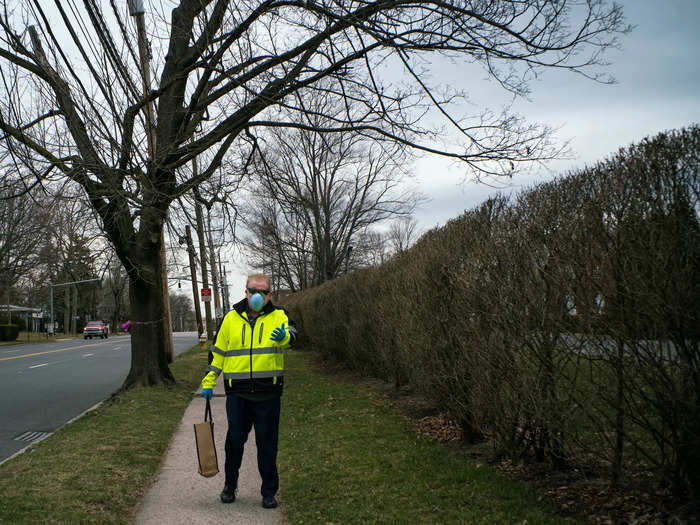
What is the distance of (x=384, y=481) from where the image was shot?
5.48 meters

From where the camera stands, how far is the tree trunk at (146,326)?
12.5m

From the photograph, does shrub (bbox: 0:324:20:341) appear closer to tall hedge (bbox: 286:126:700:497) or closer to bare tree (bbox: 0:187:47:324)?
bare tree (bbox: 0:187:47:324)

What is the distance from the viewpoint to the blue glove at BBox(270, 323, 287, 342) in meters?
4.76

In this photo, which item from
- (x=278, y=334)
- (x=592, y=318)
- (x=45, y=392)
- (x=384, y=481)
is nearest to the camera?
(x=592, y=318)

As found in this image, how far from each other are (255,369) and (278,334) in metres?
0.37

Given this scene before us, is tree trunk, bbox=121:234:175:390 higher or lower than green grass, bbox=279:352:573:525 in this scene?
higher

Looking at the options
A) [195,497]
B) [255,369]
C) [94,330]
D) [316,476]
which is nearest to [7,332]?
[94,330]

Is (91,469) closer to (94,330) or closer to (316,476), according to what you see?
(316,476)

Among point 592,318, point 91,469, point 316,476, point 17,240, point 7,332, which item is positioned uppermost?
point 17,240

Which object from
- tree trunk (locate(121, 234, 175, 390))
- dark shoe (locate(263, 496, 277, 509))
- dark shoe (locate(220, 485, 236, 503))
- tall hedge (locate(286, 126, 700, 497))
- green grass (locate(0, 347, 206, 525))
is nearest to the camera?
tall hedge (locate(286, 126, 700, 497))

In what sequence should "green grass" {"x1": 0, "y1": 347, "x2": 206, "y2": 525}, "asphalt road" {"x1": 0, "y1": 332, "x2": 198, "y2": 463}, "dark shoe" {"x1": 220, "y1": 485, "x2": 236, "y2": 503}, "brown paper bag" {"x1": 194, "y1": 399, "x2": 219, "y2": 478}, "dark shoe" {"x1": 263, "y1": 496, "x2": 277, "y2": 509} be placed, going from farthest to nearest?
"asphalt road" {"x1": 0, "y1": 332, "x2": 198, "y2": 463} < "dark shoe" {"x1": 220, "y1": 485, "x2": 236, "y2": 503} < "dark shoe" {"x1": 263, "y1": 496, "x2": 277, "y2": 509} < "brown paper bag" {"x1": 194, "y1": 399, "x2": 219, "y2": 478} < "green grass" {"x1": 0, "y1": 347, "x2": 206, "y2": 525}

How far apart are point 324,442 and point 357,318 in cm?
606

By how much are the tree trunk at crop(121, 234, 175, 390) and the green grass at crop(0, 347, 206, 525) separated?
2537 millimetres

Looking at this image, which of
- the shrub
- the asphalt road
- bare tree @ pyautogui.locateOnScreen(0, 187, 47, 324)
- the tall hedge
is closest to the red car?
the shrub
